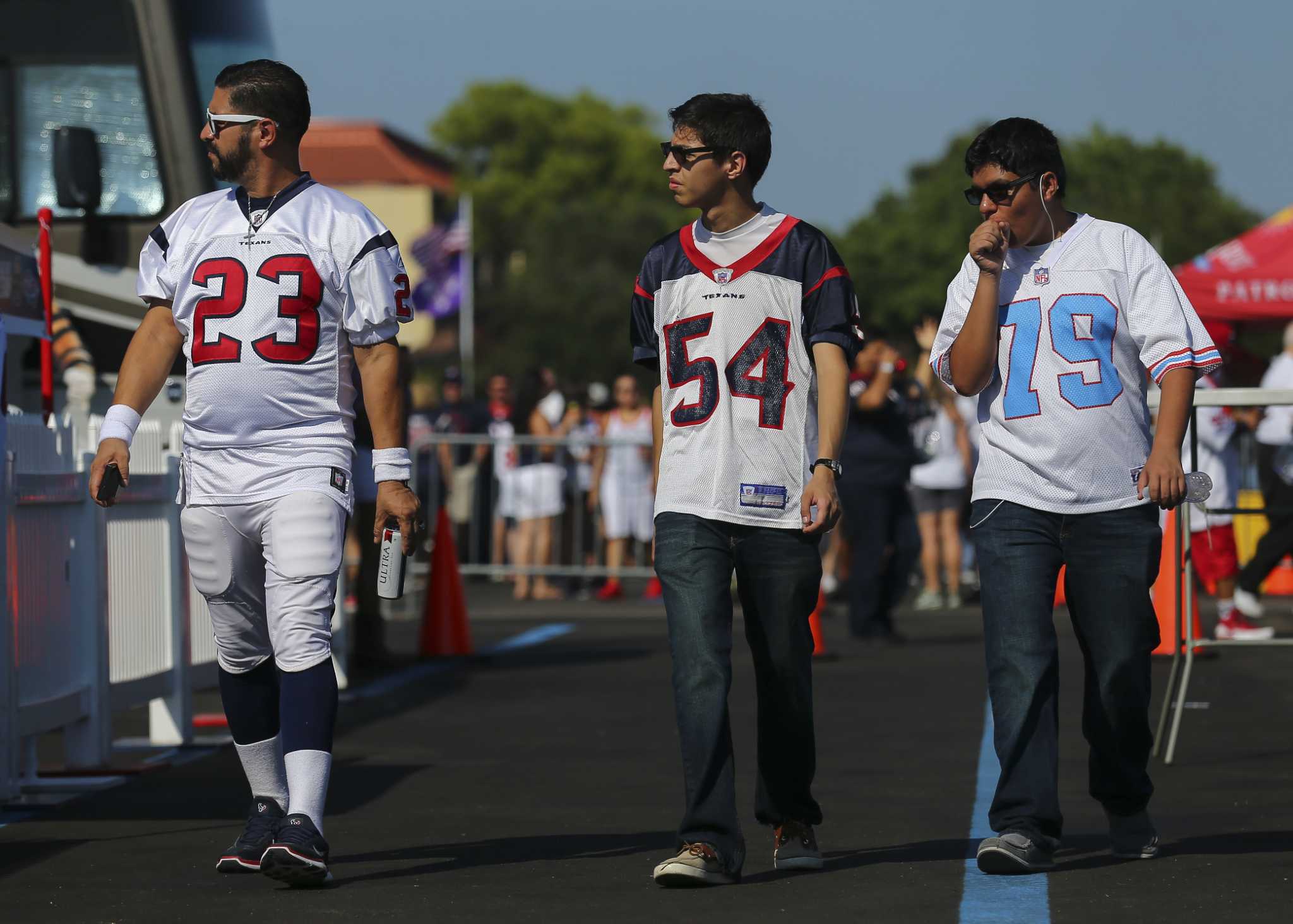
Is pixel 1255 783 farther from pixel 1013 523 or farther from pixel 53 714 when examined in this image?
pixel 53 714

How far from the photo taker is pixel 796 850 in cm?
559

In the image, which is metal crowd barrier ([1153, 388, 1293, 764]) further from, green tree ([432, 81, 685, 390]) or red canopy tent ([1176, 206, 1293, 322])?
green tree ([432, 81, 685, 390])

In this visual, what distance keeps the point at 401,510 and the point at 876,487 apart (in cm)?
827

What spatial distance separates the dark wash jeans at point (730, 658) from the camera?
17.7ft

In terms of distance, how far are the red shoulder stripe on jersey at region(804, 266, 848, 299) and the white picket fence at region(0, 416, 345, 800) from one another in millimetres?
2789

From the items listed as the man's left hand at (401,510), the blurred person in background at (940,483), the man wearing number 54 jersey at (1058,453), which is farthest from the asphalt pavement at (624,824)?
the blurred person in background at (940,483)

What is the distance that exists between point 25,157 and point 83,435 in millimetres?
2643

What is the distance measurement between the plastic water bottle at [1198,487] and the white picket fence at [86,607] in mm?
3546

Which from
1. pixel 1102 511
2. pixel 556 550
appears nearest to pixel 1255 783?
pixel 1102 511

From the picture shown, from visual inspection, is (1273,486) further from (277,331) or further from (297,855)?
(297,855)

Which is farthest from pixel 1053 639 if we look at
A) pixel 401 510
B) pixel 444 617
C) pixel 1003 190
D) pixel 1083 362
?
pixel 444 617

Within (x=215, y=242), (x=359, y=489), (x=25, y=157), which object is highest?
(x=25, y=157)

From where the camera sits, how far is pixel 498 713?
32.3ft

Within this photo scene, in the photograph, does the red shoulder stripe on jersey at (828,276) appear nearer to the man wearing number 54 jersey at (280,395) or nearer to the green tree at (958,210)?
the man wearing number 54 jersey at (280,395)
